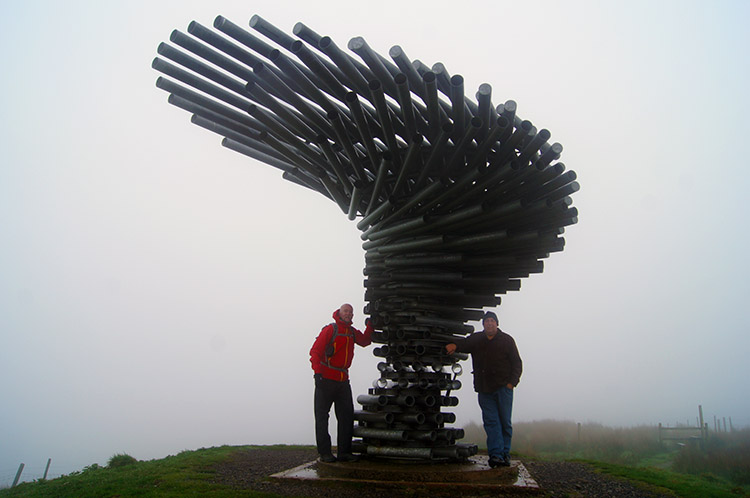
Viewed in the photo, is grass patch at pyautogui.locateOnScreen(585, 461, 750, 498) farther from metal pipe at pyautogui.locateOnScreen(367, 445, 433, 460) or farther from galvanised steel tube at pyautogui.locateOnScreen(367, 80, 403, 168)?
galvanised steel tube at pyautogui.locateOnScreen(367, 80, 403, 168)

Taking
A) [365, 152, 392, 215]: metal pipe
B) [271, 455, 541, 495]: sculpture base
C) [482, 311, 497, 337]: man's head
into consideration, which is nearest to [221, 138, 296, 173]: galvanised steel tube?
[365, 152, 392, 215]: metal pipe

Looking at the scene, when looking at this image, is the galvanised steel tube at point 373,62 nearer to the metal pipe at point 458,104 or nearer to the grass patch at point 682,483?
the metal pipe at point 458,104

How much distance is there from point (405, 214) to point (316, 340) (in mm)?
2234

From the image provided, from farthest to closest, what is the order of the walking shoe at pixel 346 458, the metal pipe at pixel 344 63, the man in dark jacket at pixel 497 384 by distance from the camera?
the walking shoe at pixel 346 458, the man in dark jacket at pixel 497 384, the metal pipe at pixel 344 63

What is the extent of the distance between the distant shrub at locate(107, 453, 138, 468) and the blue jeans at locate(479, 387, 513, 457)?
19.5ft

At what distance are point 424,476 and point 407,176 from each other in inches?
155

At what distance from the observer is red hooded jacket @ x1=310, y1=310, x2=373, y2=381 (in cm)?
689

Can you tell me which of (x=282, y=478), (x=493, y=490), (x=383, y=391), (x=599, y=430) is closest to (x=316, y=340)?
(x=383, y=391)

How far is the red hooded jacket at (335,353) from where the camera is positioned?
6887 mm

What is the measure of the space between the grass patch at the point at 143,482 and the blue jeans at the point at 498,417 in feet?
9.61

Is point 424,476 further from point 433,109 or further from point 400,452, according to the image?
point 433,109

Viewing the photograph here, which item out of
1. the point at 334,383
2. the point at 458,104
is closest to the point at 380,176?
the point at 458,104

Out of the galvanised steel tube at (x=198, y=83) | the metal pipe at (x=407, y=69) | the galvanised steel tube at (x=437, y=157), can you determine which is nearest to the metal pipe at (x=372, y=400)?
the galvanised steel tube at (x=437, y=157)

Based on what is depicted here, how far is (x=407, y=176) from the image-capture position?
Answer: 7.22 meters
